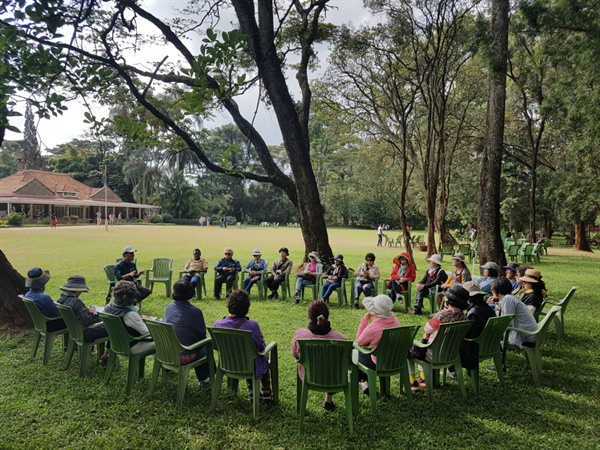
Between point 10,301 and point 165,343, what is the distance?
398 centimetres

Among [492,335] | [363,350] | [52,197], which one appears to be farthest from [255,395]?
[52,197]

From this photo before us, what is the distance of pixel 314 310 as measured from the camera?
3588 millimetres

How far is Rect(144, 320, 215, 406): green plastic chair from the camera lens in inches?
146

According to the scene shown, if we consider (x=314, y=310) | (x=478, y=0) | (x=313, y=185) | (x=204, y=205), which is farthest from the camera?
(x=204, y=205)

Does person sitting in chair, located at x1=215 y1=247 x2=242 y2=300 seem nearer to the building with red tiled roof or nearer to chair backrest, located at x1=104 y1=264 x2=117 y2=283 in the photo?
chair backrest, located at x1=104 y1=264 x2=117 y2=283

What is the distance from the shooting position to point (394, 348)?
12.0 ft

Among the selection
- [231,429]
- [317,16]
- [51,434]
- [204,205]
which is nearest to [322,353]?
[231,429]

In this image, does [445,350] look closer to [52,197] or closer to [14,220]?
[14,220]

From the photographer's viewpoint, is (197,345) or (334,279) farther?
(334,279)

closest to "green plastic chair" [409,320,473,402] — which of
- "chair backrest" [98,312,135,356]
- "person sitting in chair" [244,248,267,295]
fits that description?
"chair backrest" [98,312,135,356]

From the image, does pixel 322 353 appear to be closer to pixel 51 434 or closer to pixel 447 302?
pixel 447 302

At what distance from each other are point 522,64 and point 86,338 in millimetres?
19822

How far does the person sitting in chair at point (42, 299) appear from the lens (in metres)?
4.75

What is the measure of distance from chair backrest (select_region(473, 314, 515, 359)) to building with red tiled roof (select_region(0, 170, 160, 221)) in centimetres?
4536
